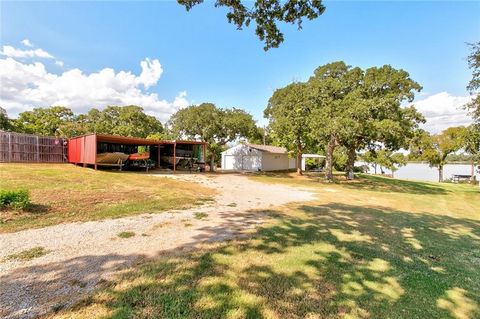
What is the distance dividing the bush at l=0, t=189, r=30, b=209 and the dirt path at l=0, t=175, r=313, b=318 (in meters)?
1.67

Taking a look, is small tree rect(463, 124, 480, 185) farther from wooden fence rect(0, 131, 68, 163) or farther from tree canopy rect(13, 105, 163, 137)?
tree canopy rect(13, 105, 163, 137)

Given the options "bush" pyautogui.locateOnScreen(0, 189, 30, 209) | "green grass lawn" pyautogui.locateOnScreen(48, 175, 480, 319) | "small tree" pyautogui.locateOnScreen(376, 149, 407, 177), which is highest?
"small tree" pyautogui.locateOnScreen(376, 149, 407, 177)

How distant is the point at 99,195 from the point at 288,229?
6.64 meters

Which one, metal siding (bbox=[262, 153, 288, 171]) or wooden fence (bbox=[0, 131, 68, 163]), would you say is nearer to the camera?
wooden fence (bbox=[0, 131, 68, 163])

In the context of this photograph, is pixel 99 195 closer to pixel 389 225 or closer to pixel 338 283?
pixel 338 283

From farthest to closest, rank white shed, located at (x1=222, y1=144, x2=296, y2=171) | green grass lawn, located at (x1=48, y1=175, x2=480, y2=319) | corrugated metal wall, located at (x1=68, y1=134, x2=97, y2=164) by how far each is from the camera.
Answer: white shed, located at (x1=222, y1=144, x2=296, y2=171)
corrugated metal wall, located at (x1=68, y1=134, x2=97, y2=164)
green grass lawn, located at (x1=48, y1=175, x2=480, y2=319)

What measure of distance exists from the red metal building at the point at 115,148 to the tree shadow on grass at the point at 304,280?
13619 mm

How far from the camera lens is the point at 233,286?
3.17 metres

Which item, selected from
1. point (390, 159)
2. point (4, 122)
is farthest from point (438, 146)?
point (4, 122)

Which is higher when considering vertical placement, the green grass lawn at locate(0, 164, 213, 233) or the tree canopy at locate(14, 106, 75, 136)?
the tree canopy at locate(14, 106, 75, 136)

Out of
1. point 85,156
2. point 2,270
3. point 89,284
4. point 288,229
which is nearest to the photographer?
point 89,284

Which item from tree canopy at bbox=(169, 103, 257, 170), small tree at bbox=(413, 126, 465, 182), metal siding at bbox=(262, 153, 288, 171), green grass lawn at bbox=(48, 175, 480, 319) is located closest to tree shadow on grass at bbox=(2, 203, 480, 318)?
green grass lawn at bbox=(48, 175, 480, 319)

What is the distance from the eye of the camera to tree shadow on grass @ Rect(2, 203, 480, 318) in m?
2.76

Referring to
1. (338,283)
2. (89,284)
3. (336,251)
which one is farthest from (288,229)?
(89,284)
